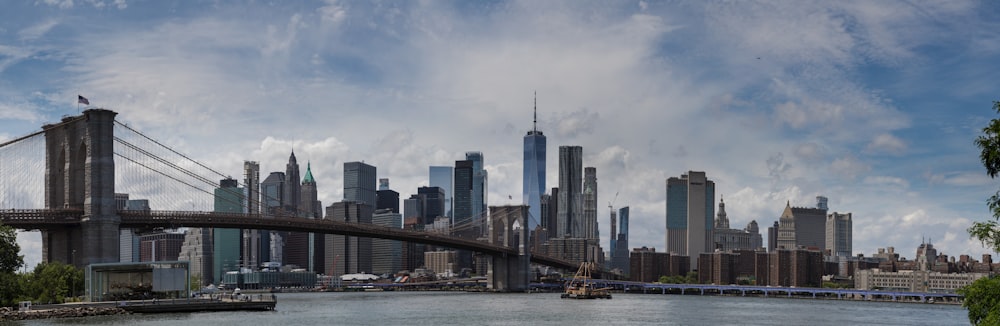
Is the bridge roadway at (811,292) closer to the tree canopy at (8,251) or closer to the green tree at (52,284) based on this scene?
the green tree at (52,284)

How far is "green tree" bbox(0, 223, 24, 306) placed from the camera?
63.2 meters

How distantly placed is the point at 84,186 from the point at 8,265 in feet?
59.7

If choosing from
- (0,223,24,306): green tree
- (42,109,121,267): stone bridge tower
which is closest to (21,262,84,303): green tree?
(0,223,24,306): green tree

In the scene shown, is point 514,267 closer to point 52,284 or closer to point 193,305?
point 193,305

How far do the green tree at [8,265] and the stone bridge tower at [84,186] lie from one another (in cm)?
1282

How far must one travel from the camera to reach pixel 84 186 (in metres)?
83.4

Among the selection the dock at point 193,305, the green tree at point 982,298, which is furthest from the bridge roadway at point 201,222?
the green tree at point 982,298

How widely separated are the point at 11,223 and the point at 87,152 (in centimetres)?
951

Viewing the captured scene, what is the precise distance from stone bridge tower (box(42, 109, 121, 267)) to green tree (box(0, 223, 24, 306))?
1282 centimetres

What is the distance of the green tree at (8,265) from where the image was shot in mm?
63188

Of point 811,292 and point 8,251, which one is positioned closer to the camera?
point 8,251

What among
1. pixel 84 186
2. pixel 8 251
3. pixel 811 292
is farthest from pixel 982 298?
pixel 811 292

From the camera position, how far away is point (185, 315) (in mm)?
64625

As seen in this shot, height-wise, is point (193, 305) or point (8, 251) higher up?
point (8, 251)
